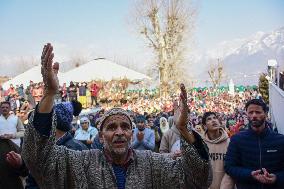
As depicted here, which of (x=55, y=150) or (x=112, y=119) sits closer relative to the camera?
(x=55, y=150)

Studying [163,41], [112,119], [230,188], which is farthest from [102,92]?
[112,119]

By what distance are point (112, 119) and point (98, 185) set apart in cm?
41

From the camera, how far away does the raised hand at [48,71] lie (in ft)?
7.88

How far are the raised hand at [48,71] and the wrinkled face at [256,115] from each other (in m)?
2.72

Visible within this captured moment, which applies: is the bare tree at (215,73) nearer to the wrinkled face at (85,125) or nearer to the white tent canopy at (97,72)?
the white tent canopy at (97,72)

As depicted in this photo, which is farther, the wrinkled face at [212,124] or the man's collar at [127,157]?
the wrinkled face at [212,124]

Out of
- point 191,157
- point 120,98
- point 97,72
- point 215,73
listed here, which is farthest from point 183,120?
point 215,73

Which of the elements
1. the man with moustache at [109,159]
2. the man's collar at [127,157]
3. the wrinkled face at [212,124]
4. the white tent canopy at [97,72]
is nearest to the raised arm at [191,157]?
the man with moustache at [109,159]

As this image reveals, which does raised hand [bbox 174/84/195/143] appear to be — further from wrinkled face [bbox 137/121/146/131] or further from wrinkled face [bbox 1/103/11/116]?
wrinkled face [bbox 1/103/11/116]

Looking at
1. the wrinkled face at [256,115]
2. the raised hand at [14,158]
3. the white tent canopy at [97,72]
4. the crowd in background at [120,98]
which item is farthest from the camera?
the white tent canopy at [97,72]

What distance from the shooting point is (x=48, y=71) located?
242cm

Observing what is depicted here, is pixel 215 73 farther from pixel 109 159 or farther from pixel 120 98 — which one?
pixel 109 159

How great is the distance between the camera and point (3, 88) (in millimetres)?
25172

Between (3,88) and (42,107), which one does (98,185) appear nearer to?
(42,107)
